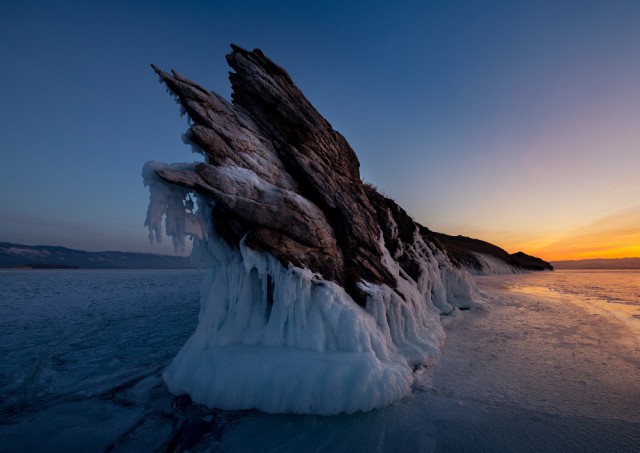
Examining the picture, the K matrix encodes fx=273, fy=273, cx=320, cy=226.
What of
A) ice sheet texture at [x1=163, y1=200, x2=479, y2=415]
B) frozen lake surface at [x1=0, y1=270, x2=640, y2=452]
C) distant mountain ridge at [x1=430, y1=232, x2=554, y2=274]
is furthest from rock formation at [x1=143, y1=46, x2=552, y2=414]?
distant mountain ridge at [x1=430, y1=232, x2=554, y2=274]

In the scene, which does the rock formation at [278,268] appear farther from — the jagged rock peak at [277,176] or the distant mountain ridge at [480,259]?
the distant mountain ridge at [480,259]

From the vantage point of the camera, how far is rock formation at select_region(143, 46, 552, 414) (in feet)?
15.5

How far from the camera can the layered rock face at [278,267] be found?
4734 millimetres

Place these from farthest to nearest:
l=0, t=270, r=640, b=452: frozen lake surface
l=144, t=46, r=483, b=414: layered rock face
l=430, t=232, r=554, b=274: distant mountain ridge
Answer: l=430, t=232, r=554, b=274: distant mountain ridge → l=144, t=46, r=483, b=414: layered rock face → l=0, t=270, r=640, b=452: frozen lake surface

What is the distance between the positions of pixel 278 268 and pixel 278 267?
0.07 feet

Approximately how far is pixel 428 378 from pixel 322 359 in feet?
7.40

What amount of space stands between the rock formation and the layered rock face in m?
0.03

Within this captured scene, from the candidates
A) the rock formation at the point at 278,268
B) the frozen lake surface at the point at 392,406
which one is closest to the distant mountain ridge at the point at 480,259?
the frozen lake surface at the point at 392,406

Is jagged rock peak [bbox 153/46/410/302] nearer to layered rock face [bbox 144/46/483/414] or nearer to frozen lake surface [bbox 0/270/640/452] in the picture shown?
layered rock face [bbox 144/46/483/414]

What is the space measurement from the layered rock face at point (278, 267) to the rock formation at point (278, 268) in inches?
1.0

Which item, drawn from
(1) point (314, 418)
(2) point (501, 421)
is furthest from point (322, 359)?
(2) point (501, 421)

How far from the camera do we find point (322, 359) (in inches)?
195

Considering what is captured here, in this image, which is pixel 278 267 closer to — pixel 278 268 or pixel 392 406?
pixel 278 268

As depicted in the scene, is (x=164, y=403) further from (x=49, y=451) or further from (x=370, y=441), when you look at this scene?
(x=370, y=441)
